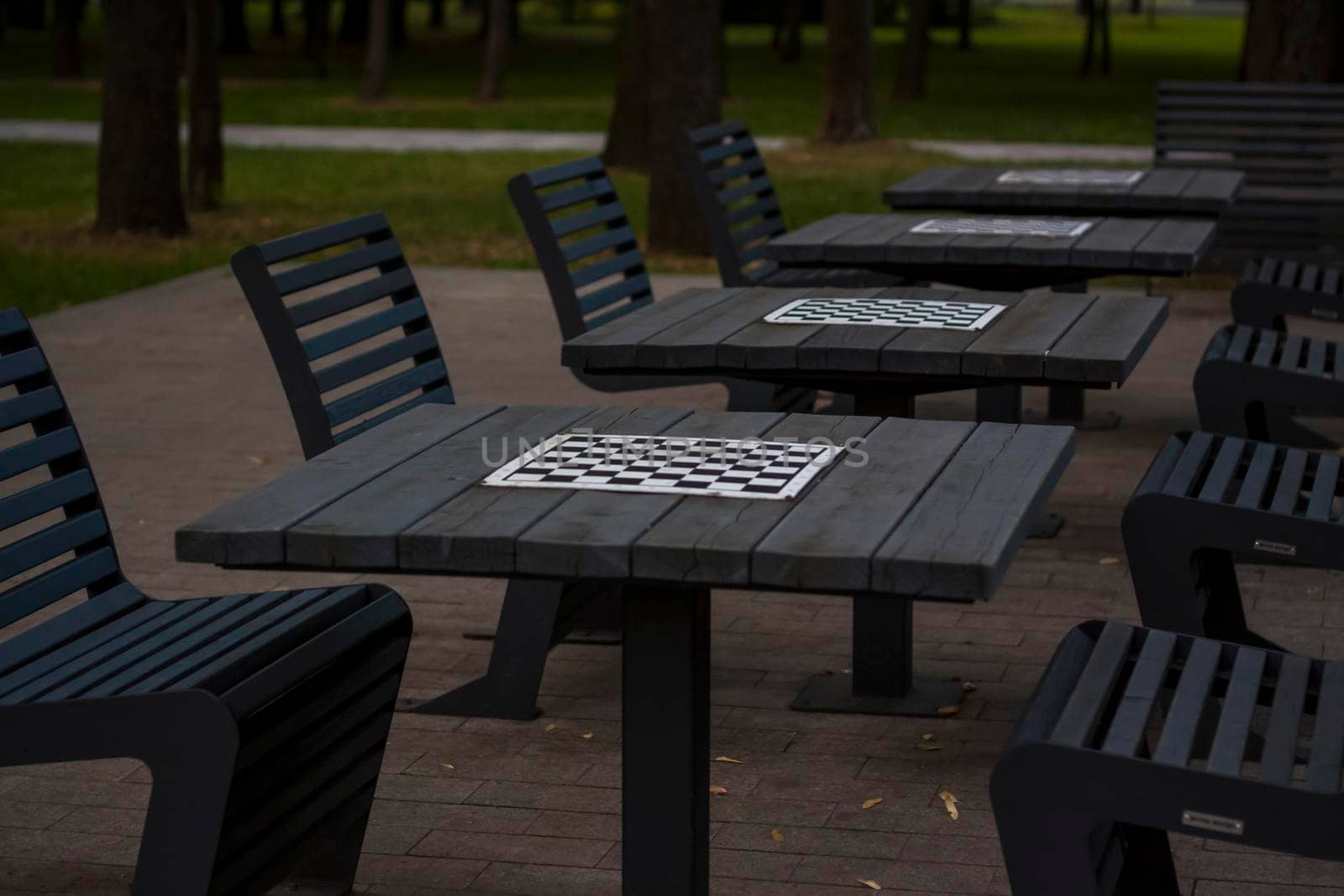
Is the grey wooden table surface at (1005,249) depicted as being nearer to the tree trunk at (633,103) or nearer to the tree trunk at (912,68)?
the tree trunk at (633,103)

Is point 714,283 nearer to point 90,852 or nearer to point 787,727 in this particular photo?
point 787,727

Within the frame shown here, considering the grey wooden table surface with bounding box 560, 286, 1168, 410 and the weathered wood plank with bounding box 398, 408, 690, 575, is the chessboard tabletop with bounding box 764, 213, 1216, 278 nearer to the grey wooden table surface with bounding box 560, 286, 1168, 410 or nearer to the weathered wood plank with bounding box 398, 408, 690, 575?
the grey wooden table surface with bounding box 560, 286, 1168, 410

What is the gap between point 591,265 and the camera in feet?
21.8

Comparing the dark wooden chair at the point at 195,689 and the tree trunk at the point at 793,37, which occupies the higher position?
the dark wooden chair at the point at 195,689

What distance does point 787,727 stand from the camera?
480 cm

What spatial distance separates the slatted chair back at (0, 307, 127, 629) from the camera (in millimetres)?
3543

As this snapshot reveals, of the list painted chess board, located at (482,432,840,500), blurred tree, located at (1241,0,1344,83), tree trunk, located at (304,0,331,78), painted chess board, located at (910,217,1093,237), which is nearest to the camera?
painted chess board, located at (482,432,840,500)

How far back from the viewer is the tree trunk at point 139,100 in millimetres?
13438

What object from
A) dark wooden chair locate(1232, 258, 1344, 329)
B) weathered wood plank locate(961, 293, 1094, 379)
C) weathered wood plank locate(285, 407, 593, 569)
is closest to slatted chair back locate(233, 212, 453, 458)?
weathered wood plank locate(285, 407, 593, 569)

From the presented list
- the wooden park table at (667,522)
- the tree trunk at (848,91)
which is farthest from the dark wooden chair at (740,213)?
the tree trunk at (848,91)

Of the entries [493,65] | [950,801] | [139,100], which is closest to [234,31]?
[493,65]

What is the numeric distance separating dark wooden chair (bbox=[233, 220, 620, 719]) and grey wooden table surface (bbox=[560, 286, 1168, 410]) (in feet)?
1.48

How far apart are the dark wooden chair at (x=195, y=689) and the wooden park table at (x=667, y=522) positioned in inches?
11.0

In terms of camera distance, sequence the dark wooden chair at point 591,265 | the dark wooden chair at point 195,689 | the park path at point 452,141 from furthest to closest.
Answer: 1. the park path at point 452,141
2. the dark wooden chair at point 591,265
3. the dark wooden chair at point 195,689
